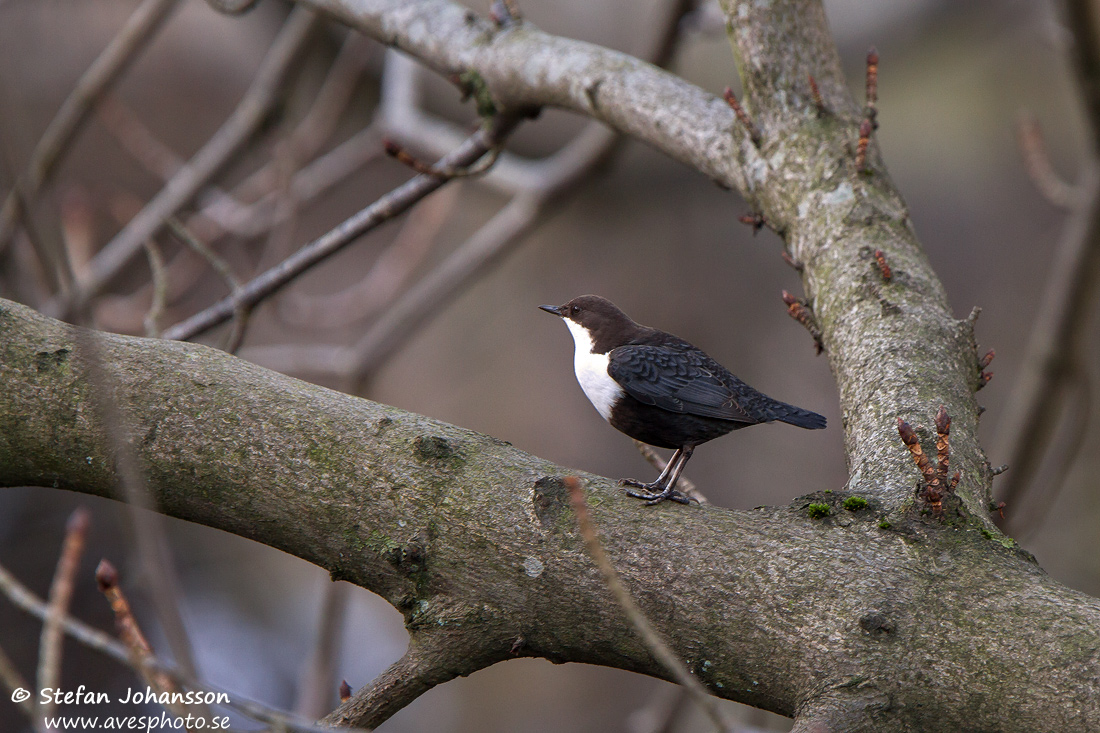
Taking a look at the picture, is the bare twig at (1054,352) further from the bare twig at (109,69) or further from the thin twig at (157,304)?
the bare twig at (109,69)

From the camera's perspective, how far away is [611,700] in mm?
7262

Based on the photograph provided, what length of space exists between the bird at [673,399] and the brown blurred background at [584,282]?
13.6 ft

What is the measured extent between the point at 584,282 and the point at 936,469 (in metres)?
5.84

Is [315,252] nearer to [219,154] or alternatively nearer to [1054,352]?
[219,154]

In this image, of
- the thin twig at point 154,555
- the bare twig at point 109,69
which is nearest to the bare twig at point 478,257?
the bare twig at point 109,69

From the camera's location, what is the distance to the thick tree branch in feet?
5.47

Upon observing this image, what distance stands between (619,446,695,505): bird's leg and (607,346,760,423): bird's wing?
157mm

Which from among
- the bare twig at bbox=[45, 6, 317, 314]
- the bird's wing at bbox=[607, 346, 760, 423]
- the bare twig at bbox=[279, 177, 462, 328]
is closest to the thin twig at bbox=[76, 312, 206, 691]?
Result: the bird's wing at bbox=[607, 346, 760, 423]

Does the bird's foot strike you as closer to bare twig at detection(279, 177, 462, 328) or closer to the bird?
the bird

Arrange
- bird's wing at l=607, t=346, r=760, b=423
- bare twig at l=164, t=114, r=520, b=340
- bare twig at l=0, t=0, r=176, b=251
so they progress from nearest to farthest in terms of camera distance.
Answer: bird's wing at l=607, t=346, r=760, b=423 < bare twig at l=164, t=114, r=520, b=340 < bare twig at l=0, t=0, r=176, b=251

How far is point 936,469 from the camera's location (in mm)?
1896

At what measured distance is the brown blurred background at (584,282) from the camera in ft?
23.3

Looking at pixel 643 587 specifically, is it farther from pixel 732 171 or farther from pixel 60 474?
pixel 732 171

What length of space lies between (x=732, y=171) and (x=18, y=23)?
248 inches
